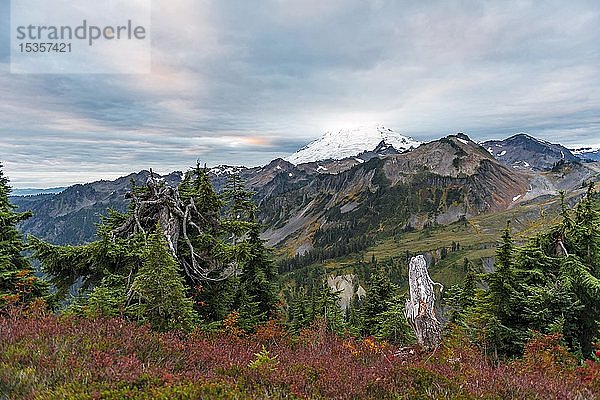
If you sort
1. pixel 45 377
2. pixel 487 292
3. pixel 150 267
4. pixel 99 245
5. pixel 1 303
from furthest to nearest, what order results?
1. pixel 487 292
2. pixel 99 245
3. pixel 1 303
4. pixel 150 267
5. pixel 45 377

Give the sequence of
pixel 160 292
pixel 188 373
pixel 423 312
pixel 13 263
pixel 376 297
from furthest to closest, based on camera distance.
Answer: pixel 376 297
pixel 13 263
pixel 160 292
pixel 423 312
pixel 188 373

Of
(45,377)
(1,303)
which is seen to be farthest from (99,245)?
(45,377)

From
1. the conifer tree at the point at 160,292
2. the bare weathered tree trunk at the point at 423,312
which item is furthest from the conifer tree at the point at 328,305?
the conifer tree at the point at 160,292

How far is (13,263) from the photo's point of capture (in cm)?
1653

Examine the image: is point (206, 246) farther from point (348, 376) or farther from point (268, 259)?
point (348, 376)

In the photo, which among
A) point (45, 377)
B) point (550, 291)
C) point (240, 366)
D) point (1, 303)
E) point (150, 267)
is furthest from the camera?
point (550, 291)

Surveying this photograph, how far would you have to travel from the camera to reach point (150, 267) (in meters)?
11.7

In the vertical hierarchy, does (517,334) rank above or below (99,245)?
below

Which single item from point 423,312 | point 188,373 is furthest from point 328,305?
point 188,373

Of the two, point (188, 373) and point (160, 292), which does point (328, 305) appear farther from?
point (188, 373)

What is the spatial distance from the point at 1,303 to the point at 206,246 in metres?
7.96

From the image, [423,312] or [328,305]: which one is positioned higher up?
[423,312]

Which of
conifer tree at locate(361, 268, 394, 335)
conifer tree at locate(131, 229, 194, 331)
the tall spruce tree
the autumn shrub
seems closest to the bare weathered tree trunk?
the autumn shrub

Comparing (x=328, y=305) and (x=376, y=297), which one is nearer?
(x=328, y=305)
